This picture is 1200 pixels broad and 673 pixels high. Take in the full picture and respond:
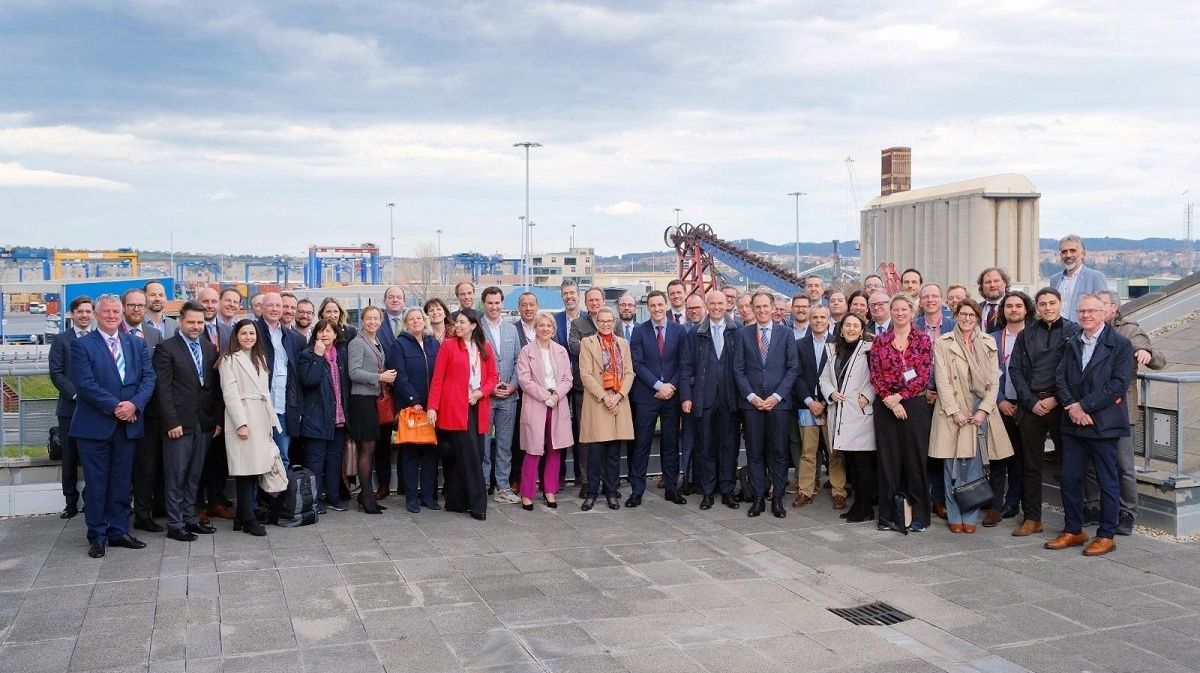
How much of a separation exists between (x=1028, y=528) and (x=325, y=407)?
5.28 m

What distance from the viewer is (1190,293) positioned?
49.4 ft

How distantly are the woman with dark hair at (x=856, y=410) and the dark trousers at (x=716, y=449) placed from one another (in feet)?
2.86

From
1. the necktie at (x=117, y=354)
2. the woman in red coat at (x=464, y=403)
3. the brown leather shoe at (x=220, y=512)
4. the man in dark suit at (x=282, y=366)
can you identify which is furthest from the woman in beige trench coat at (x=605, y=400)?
the necktie at (x=117, y=354)

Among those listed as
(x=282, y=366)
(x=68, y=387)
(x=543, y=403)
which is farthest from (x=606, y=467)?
(x=68, y=387)

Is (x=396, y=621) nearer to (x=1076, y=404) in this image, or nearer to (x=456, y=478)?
(x=456, y=478)

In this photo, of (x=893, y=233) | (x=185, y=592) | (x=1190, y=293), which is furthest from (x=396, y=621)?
(x=893, y=233)

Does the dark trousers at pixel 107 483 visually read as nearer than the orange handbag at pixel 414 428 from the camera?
Yes

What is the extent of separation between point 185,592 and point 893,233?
114 ft

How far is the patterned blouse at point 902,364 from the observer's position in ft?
22.9

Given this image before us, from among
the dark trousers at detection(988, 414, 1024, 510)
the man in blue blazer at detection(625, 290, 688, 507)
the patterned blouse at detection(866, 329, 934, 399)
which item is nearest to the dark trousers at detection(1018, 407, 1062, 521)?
the dark trousers at detection(988, 414, 1024, 510)

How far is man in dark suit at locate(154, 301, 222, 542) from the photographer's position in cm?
668

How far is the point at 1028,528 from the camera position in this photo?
22.6 ft

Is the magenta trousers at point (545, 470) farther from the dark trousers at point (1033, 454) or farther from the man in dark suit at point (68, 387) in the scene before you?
the dark trousers at point (1033, 454)

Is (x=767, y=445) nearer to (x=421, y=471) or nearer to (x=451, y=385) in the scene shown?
(x=451, y=385)
